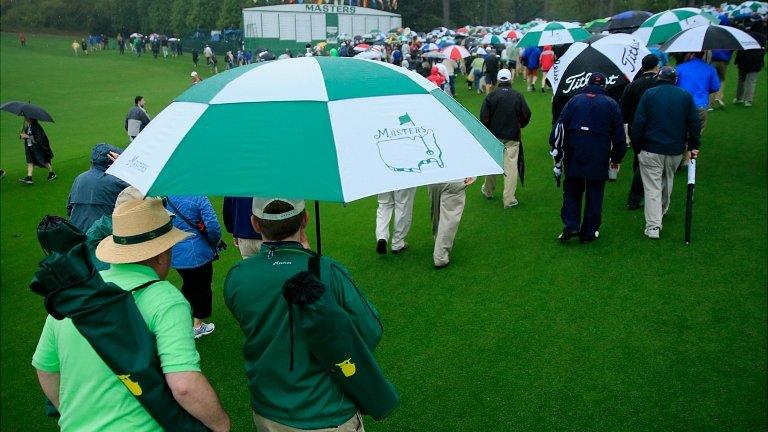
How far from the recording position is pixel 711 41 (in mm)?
7570

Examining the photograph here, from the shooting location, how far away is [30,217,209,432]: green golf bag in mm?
1858

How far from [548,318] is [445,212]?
1.62 metres

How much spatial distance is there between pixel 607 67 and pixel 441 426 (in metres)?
5.05

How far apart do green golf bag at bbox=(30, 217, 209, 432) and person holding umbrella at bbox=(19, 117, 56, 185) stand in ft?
35.6

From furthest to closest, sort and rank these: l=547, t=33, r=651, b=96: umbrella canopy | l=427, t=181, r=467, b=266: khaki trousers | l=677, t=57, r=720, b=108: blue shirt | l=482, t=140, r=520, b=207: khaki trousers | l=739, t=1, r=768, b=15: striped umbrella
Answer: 1. l=739, t=1, r=768, b=15: striped umbrella
2. l=677, t=57, r=720, b=108: blue shirt
3. l=482, t=140, r=520, b=207: khaki trousers
4. l=547, t=33, r=651, b=96: umbrella canopy
5. l=427, t=181, r=467, b=266: khaki trousers

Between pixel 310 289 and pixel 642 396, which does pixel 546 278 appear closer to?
pixel 642 396

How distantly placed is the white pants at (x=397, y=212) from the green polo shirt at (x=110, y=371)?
4.53 m

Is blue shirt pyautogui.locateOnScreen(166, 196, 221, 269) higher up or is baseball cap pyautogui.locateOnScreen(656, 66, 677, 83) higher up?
baseball cap pyautogui.locateOnScreen(656, 66, 677, 83)

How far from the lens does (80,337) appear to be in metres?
2.06

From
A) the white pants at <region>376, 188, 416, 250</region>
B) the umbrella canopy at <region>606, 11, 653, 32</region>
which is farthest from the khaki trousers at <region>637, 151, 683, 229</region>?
the umbrella canopy at <region>606, 11, 653, 32</region>

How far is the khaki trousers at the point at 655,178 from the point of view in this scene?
6.52 metres

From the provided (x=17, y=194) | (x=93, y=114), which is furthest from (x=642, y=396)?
(x=93, y=114)

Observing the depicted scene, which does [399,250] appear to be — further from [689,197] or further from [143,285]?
[143,285]

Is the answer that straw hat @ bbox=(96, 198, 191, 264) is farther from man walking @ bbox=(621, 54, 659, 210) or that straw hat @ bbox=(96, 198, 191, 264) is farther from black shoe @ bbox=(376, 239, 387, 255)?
man walking @ bbox=(621, 54, 659, 210)
